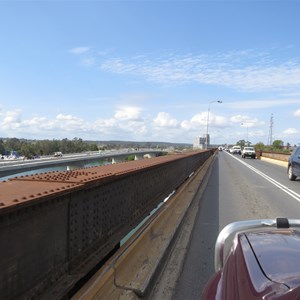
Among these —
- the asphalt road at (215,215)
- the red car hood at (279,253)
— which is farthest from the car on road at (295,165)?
the red car hood at (279,253)

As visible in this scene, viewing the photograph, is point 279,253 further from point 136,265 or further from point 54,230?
point 136,265

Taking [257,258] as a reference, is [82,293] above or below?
below

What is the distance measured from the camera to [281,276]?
2189 millimetres

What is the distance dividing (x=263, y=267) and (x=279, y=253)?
28cm

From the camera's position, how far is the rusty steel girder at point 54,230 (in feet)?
9.86

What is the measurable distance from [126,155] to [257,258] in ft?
176

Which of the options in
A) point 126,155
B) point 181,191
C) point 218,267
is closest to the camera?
point 218,267

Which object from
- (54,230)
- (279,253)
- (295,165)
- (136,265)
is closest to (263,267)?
(279,253)

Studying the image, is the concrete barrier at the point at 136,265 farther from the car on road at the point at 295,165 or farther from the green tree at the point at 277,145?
the green tree at the point at 277,145

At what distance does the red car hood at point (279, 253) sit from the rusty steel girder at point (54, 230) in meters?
1.67

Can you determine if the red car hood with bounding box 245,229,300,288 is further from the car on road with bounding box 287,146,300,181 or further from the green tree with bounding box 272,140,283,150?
the green tree with bounding box 272,140,283,150

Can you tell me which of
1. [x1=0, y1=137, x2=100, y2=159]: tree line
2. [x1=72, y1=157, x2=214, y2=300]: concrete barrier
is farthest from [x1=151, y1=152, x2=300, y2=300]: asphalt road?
[x1=0, y1=137, x2=100, y2=159]: tree line

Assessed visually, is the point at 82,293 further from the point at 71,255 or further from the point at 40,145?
the point at 40,145

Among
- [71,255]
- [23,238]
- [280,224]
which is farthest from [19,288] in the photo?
[280,224]
